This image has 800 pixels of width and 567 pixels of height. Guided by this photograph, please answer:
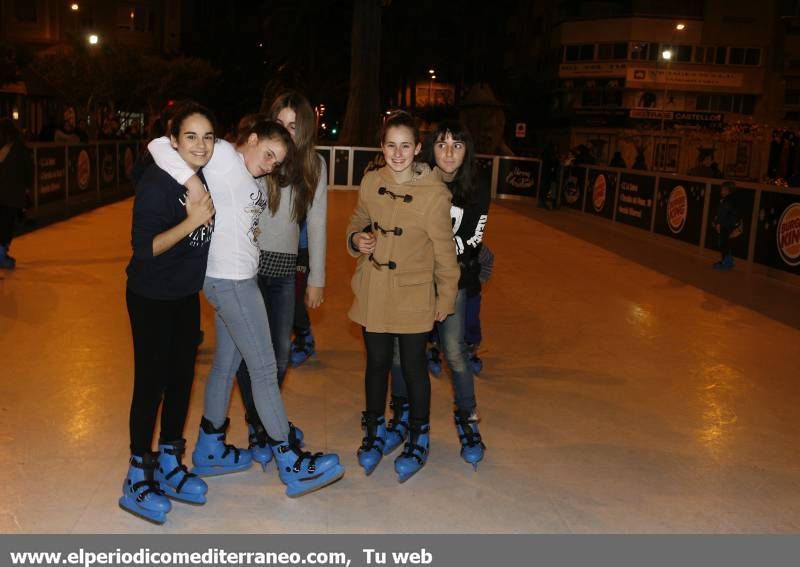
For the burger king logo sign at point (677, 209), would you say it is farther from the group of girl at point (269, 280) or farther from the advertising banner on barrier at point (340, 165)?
the advertising banner on barrier at point (340, 165)

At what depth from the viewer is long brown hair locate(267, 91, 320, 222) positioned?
4012 millimetres

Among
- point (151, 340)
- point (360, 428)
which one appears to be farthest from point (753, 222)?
point (151, 340)

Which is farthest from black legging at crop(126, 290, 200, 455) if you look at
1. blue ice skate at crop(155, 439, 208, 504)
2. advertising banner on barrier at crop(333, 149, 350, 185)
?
advertising banner on barrier at crop(333, 149, 350, 185)

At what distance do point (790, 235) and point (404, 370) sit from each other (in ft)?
27.1

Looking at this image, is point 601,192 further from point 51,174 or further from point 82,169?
point 51,174

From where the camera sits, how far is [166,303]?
Answer: 11.2ft

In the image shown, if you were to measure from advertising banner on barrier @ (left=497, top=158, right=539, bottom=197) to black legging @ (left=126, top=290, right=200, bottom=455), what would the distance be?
19.5 meters

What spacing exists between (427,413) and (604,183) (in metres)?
14.3

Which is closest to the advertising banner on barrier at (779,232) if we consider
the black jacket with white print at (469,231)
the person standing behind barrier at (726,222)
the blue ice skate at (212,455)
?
the person standing behind barrier at (726,222)

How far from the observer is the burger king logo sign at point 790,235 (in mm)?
10438

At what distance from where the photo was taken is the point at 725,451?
15.6 feet

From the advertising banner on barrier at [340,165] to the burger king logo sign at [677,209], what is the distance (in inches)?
450

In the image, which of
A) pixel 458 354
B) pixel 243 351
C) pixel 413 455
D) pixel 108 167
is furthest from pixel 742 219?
pixel 108 167

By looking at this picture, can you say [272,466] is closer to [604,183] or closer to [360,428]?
[360,428]
